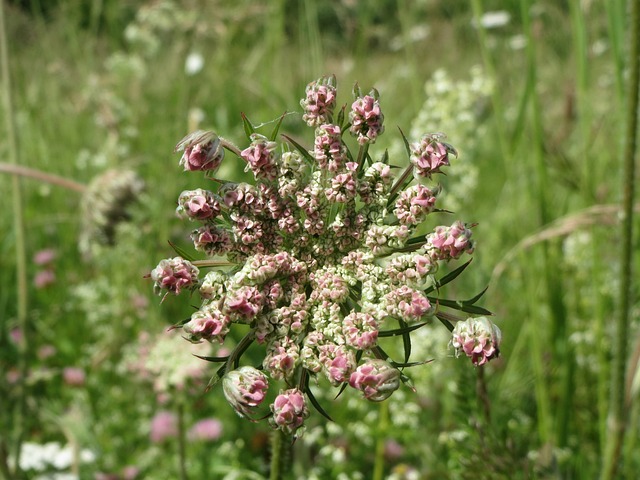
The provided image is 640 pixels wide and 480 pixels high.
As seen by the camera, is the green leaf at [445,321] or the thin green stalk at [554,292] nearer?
the green leaf at [445,321]

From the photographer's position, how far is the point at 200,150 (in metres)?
0.96

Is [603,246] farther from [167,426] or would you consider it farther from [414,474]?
[167,426]

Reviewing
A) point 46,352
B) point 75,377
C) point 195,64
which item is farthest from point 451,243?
point 195,64

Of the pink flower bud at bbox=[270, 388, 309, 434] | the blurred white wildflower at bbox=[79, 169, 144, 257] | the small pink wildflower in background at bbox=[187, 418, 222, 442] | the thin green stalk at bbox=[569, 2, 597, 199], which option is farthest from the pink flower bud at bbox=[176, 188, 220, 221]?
the small pink wildflower in background at bbox=[187, 418, 222, 442]

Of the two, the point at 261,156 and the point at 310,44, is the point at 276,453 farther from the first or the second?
the point at 310,44

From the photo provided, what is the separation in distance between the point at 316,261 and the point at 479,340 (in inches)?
10.0

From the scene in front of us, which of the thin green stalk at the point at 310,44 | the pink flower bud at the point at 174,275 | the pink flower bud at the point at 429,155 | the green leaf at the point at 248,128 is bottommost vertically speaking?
the pink flower bud at the point at 174,275

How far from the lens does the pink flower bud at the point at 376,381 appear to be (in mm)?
867

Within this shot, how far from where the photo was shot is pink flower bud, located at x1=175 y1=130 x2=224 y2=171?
96 cm

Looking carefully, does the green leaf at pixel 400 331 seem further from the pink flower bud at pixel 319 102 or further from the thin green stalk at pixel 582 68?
the thin green stalk at pixel 582 68

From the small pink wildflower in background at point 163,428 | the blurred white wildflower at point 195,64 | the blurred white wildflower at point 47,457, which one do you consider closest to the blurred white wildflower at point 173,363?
the small pink wildflower in background at point 163,428

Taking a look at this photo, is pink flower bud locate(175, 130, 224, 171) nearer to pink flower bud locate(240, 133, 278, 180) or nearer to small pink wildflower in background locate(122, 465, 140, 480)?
pink flower bud locate(240, 133, 278, 180)

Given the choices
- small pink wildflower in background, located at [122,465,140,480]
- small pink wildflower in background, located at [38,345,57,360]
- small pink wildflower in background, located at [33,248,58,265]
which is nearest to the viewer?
small pink wildflower in background, located at [122,465,140,480]

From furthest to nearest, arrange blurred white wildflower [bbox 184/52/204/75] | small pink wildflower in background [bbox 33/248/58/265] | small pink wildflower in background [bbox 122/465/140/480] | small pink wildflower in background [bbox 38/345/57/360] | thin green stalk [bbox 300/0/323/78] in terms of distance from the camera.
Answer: blurred white wildflower [bbox 184/52/204/75], small pink wildflower in background [bbox 33/248/58/265], small pink wildflower in background [bbox 38/345/57/360], thin green stalk [bbox 300/0/323/78], small pink wildflower in background [bbox 122/465/140/480]
